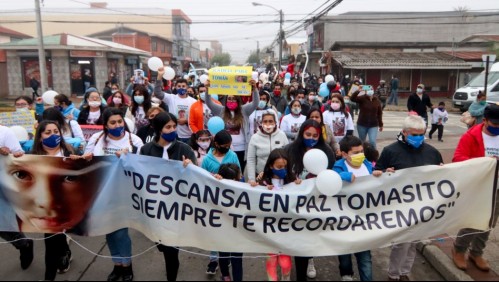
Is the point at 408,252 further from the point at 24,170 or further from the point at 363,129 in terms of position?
the point at 363,129

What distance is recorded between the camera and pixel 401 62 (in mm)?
28781

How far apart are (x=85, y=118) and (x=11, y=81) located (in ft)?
87.4

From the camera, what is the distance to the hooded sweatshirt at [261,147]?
16.2 feet

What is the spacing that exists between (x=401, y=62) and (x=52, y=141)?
2796cm

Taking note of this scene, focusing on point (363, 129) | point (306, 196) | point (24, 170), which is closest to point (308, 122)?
point (306, 196)

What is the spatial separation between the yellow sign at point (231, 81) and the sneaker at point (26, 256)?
300 centimetres

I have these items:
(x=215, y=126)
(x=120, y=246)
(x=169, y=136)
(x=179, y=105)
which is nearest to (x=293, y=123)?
(x=215, y=126)

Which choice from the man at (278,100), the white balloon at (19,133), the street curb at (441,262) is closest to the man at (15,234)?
the white balloon at (19,133)

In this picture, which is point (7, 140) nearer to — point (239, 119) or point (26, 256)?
point (26, 256)

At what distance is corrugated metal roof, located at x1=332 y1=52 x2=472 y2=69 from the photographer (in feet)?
92.5

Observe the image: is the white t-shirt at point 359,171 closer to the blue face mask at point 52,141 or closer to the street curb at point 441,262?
the street curb at point 441,262

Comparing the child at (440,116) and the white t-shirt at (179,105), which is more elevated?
the white t-shirt at (179,105)

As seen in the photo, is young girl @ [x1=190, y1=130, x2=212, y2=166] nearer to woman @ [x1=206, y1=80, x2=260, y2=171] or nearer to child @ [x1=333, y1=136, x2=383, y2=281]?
woman @ [x1=206, y1=80, x2=260, y2=171]

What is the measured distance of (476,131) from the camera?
4.21 m
